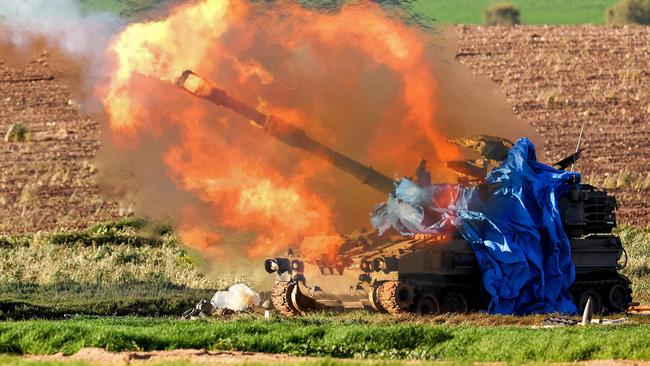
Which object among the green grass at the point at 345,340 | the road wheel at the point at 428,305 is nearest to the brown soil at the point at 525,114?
the road wheel at the point at 428,305

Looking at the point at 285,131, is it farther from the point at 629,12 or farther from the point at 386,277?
the point at 629,12

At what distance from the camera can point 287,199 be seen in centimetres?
3244

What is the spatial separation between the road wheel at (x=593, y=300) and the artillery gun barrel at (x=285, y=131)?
479cm

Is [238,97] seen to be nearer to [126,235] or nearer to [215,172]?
[215,172]

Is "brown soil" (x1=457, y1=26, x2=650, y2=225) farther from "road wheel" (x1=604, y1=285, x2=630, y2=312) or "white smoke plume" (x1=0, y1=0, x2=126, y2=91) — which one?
"white smoke plume" (x1=0, y1=0, x2=126, y2=91)

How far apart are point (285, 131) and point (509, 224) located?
4886mm

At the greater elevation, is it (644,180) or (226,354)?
(644,180)

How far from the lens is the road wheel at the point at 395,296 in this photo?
30.2 meters

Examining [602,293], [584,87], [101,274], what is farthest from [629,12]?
[101,274]

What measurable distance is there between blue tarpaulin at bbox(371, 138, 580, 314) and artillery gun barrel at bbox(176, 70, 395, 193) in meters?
0.56

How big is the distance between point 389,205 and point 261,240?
9.30 ft

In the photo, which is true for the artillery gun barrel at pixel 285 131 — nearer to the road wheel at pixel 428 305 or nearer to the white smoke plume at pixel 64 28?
the white smoke plume at pixel 64 28

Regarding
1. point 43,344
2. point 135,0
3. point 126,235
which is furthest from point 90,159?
point 43,344

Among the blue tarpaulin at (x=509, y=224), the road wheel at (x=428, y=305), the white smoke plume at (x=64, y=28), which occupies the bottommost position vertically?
the road wheel at (x=428, y=305)
